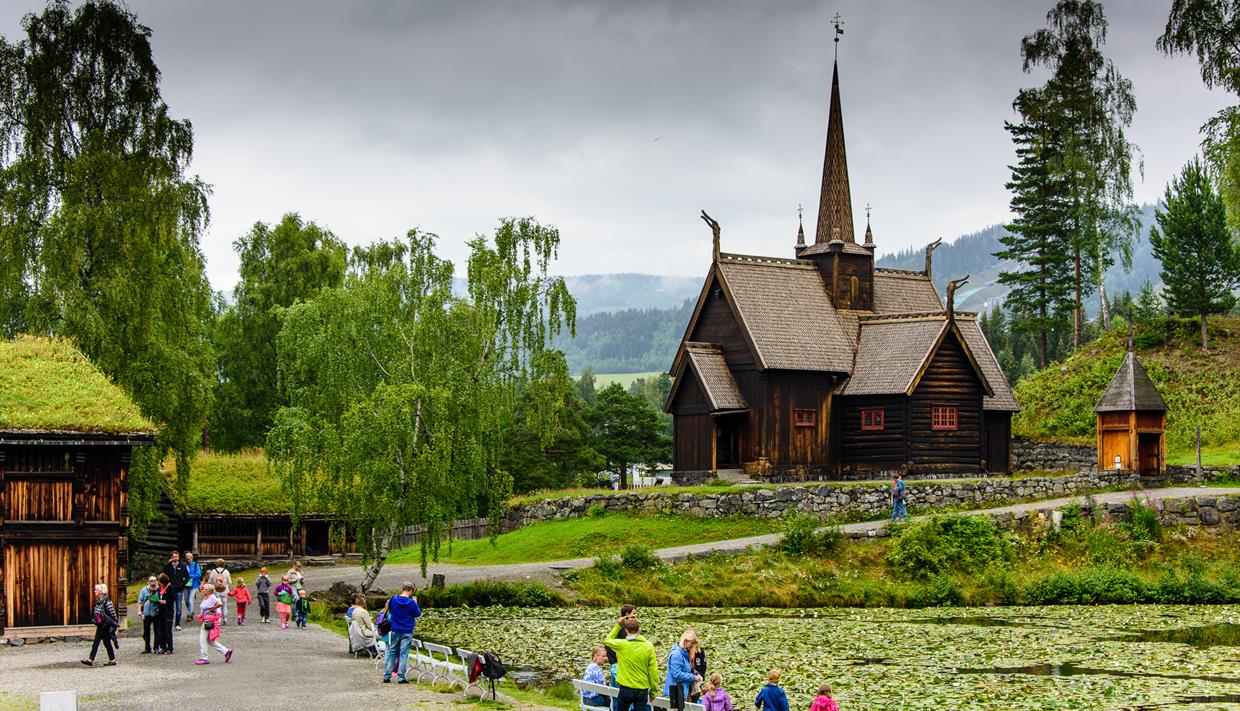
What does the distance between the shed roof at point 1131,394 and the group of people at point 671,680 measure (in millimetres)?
33235

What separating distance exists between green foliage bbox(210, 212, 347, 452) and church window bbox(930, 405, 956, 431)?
3057cm

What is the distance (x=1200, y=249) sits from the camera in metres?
65.4

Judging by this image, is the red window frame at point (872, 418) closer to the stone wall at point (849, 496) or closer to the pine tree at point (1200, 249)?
the stone wall at point (849, 496)

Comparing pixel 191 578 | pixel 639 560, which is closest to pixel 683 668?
pixel 191 578

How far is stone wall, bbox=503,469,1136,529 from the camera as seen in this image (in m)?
45.2

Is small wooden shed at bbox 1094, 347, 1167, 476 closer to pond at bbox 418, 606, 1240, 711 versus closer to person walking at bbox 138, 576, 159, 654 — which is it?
pond at bbox 418, 606, 1240, 711

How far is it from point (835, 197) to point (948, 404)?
33.9ft

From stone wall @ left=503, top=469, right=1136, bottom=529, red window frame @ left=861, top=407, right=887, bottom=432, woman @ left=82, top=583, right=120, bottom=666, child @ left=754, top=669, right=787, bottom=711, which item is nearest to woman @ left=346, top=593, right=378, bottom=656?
woman @ left=82, top=583, right=120, bottom=666

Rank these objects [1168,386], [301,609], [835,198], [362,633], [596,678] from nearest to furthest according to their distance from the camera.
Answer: [596,678] → [362,633] → [301,609] → [835,198] → [1168,386]

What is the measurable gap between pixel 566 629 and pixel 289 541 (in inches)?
1020

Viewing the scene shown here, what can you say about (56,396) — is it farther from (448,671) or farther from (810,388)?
(810,388)

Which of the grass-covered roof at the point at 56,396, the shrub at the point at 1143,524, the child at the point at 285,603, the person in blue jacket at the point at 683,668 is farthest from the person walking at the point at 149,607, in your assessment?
the shrub at the point at 1143,524

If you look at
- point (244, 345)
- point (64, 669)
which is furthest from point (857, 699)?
point (244, 345)

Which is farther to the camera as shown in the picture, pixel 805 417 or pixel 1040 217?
pixel 1040 217
